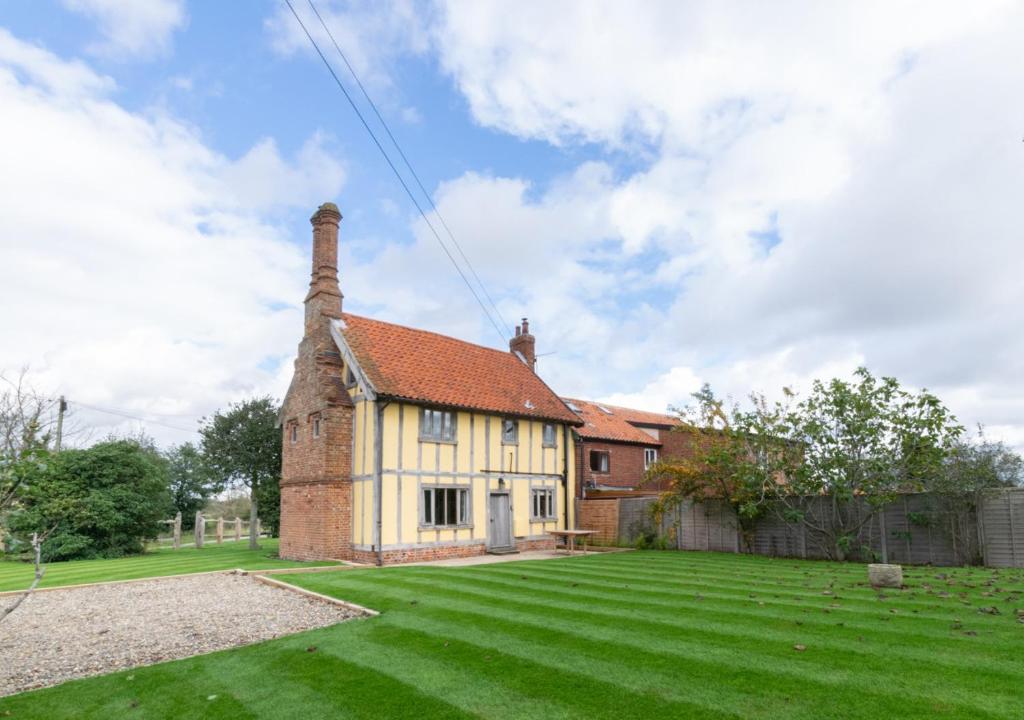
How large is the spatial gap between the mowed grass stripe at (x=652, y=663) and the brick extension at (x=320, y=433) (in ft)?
36.1

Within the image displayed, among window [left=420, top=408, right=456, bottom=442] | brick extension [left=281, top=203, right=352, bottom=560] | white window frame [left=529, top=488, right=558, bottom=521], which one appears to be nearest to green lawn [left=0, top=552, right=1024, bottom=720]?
brick extension [left=281, top=203, right=352, bottom=560]

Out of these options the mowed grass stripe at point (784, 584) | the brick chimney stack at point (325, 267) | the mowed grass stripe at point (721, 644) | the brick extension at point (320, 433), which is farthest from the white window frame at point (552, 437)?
the mowed grass stripe at point (721, 644)

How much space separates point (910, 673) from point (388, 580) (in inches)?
388

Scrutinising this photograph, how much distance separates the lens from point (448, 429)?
2083cm

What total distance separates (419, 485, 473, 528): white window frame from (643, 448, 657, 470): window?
13.5 metres

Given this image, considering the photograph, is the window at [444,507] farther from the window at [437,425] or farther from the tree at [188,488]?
the tree at [188,488]

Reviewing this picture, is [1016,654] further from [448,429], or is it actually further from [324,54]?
[448,429]

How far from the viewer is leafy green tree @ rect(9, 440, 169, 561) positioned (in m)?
24.4

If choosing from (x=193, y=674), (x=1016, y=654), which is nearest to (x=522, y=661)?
(x=193, y=674)

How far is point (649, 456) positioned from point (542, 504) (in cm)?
1052

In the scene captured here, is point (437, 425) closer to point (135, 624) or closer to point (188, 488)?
point (135, 624)

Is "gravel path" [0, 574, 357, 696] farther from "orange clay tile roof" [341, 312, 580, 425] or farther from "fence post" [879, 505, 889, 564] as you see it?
"fence post" [879, 505, 889, 564]

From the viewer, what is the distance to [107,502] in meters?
25.3

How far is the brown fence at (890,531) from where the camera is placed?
15133 millimetres
